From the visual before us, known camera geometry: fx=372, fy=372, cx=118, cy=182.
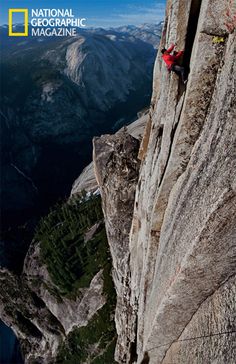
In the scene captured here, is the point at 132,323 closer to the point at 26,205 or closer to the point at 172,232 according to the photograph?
the point at 172,232

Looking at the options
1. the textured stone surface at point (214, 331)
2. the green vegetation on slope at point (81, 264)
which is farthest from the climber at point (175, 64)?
the green vegetation on slope at point (81, 264)

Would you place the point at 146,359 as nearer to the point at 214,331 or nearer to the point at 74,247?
the point at 214,331

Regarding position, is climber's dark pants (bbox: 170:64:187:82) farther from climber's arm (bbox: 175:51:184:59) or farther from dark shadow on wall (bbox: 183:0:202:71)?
dark shadow on wall (bbox: 183:0:202:71)

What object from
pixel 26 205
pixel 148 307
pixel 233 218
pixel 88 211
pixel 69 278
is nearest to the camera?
pixel 233 218

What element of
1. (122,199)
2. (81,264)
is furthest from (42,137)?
(122,199)

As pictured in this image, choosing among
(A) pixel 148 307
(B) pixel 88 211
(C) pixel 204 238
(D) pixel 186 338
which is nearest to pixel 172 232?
(C) pixel 204 238

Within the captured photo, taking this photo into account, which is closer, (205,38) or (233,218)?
(233,218)

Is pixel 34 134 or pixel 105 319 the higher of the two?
pixel 105 319
